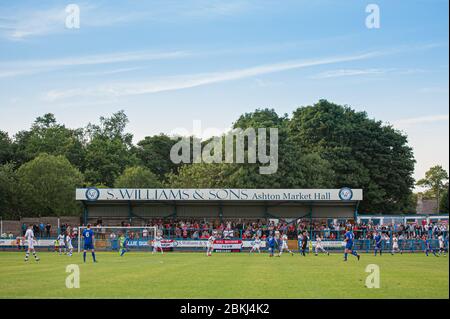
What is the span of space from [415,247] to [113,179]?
55113 mm

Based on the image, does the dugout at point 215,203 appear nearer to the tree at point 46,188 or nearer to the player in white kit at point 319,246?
the player in white kit at point 319,246

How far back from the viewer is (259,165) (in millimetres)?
82562

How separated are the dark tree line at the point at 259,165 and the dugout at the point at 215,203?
15.0m

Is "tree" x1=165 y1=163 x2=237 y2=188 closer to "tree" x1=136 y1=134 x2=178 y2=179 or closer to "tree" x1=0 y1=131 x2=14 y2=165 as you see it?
"tree" x1=0 y1=131 x2=14 y2=165

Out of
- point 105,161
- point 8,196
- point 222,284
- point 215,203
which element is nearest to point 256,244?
point 215,203

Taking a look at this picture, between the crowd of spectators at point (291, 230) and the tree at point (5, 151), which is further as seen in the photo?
the tree at point (5, 151)

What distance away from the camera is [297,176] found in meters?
84.4

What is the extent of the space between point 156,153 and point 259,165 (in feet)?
147

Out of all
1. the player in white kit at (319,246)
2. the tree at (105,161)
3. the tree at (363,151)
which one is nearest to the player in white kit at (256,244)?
the player in white kit at (319,246)

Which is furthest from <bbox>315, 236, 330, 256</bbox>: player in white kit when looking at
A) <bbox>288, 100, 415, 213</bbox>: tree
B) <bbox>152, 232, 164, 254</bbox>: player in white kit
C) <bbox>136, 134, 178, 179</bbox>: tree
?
<bbox>136, 134, 178, 179</bbox>: tree

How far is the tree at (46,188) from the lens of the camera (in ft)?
253

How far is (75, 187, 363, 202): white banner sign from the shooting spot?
6134cm
